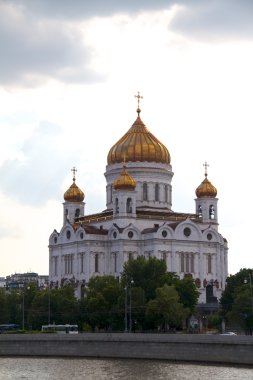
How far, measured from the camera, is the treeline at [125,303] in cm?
8712

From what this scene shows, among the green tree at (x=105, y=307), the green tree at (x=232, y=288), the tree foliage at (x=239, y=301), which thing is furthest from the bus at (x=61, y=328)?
the green tree at (x=232, y=288)

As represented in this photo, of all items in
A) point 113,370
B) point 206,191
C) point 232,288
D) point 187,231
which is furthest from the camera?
point 206,191

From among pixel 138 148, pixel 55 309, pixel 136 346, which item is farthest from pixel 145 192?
pixel 136 346

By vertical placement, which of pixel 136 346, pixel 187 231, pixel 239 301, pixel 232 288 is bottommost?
pixel 136 346

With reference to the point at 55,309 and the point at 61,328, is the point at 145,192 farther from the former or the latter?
the point at 61,328

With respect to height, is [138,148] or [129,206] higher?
[138,148]

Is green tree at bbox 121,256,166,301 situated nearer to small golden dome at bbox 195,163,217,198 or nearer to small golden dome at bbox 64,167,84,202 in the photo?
small golden dome at bbox 195,163,217,198

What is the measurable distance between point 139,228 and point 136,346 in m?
37.1

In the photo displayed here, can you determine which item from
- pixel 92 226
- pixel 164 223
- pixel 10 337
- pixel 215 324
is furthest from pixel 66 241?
pixel 10 337

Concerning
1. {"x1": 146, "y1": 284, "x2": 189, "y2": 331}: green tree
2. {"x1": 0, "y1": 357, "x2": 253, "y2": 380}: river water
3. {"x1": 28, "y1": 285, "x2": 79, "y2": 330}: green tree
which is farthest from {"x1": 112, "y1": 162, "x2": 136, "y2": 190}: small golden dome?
{"x1": 0, "y1": 357, "x2": 253, "y2": 380}: river water

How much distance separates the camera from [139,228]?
108m

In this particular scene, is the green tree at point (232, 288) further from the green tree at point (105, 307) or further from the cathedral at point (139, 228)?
the green tree at point (105, 307)

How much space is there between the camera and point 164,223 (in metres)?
107

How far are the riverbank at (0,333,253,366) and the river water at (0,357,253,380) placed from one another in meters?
0.96
